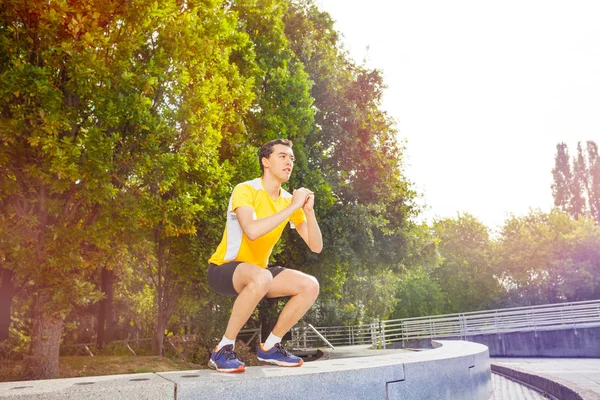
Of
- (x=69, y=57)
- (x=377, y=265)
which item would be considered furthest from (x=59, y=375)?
(x=377, y=265)

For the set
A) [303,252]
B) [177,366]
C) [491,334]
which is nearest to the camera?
[177,366]

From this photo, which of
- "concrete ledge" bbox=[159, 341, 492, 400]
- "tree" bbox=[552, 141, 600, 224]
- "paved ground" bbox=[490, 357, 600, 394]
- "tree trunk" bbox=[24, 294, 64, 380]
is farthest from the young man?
"tree" bbox=[552, 141, 600, 224]

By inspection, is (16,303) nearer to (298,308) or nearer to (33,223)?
(33,223)

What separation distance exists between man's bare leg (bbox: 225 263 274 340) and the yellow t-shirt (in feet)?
0.53

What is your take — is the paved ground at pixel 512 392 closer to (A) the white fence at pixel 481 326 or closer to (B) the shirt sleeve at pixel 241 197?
(B) the shirt sleeve at pixel 241 197

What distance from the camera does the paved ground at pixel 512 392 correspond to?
285 inches

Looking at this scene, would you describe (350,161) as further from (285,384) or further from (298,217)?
(285,384)

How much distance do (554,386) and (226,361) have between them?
17.1ft

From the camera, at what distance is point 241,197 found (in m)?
4.38

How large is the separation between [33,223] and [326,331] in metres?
24.8

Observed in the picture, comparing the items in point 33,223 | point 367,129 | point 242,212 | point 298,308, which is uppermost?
point 367,129

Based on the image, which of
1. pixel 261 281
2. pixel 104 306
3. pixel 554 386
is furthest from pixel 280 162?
pixel 104 306

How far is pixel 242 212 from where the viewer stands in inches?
167

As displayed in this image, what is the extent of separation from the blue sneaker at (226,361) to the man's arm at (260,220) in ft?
3.09
